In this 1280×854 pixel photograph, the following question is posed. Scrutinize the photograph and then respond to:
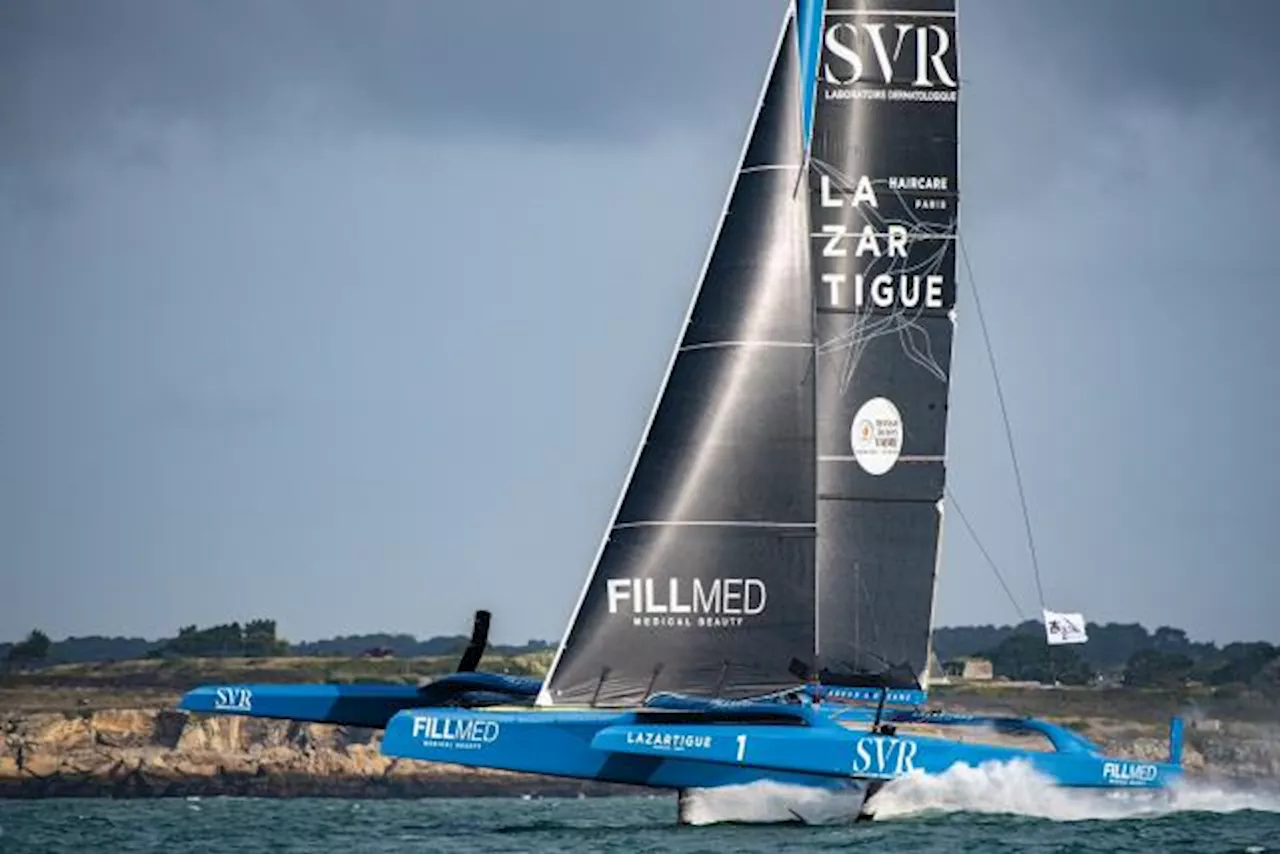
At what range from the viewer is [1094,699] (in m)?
75.6

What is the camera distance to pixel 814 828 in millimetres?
39094

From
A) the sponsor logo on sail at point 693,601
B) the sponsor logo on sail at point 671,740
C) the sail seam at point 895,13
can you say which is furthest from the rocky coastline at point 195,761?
the sponsor logo on sail at point 671,740

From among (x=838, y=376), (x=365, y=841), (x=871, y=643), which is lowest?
(x=365, y=841)

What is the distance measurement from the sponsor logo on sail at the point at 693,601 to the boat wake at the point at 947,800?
7.39ft

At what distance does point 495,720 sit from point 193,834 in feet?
18.1

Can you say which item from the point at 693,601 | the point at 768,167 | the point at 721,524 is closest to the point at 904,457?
the point at 721,524

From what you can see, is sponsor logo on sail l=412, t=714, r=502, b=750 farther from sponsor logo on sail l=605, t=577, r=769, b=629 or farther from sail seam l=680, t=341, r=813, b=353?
sail seam l=680, t=341, r=813, b=353

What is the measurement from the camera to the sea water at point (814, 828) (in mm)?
Answer: 36906

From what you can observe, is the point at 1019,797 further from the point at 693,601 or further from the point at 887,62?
the point at 887,62

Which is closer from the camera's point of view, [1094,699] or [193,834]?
[193,834]

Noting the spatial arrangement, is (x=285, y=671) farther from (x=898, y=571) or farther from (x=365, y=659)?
(x=898, y=571)

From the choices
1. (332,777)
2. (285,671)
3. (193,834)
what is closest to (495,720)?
(193,834)

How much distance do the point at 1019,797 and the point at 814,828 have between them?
9.69ft

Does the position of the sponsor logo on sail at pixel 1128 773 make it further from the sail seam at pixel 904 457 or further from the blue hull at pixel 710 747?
the sail seam at pixel 904 457
